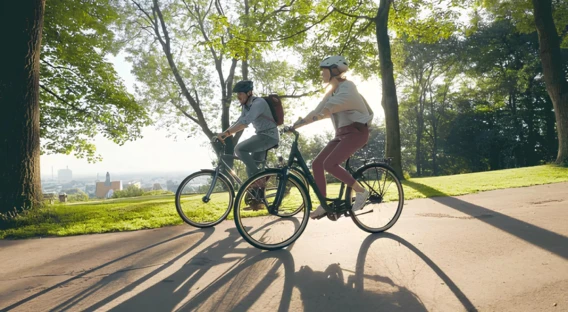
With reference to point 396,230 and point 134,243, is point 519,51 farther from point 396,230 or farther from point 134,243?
point 134,243

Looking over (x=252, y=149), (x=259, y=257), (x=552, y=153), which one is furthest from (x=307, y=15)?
(x=552, y=153)

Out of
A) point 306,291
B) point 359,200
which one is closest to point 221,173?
point 359,200

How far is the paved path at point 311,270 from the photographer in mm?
2559

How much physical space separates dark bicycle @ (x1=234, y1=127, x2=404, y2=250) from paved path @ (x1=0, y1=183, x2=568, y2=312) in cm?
19

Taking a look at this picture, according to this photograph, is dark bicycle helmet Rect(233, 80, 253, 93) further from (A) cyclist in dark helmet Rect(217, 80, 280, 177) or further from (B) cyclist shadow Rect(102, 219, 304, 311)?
(B) cyclist shadow Rect(102, 219, 304, 311)

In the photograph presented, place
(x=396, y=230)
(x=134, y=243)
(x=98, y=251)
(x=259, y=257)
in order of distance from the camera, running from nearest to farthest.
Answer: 1. (x=259, y=257)
2. (x=98, y=251)
3. (x=134, y=243)
4. (x=396, y=230)

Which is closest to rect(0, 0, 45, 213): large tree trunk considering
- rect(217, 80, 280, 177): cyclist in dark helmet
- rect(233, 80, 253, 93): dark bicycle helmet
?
rect(217, 80, 280, 177): cyclist in dark helmet

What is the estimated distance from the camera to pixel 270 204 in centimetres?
443

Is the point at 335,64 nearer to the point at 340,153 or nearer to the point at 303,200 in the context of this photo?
the point at 340,153

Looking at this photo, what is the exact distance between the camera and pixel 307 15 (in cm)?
1378

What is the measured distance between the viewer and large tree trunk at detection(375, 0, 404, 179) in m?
12.7

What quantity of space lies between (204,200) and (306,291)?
3.22 meters

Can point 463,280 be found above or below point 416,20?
below

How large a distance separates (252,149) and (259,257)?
2.06 m
